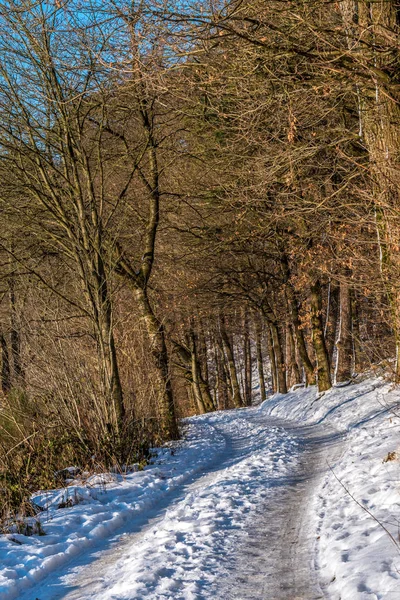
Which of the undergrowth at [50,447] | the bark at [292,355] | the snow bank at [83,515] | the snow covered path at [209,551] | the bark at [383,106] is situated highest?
the bark at [383,106]

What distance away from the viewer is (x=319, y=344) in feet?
62.9

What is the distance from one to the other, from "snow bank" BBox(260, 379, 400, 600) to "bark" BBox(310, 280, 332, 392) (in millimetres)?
5469

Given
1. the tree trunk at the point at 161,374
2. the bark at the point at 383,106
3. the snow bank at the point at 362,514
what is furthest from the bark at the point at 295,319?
the bark at the point at 383,106

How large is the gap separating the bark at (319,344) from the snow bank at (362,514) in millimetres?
5469

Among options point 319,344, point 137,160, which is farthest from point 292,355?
point 137,160

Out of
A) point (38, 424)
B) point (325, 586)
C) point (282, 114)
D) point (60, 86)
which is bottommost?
point (325, 586)

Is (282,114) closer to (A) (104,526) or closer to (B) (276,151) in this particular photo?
(B) (276,151)

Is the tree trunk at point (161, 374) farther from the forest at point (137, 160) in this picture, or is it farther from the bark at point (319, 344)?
the bark at point (319, 344)

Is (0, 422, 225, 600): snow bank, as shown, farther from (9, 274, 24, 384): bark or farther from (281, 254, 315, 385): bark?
(281, 254, 315, 385): bark

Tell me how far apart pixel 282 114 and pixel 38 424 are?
7.34 metres

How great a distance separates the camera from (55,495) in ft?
27.2

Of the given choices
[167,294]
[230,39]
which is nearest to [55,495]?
[230,39]

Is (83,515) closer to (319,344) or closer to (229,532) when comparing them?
(229,532)

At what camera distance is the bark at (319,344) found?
1883 cm
